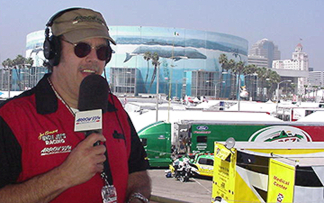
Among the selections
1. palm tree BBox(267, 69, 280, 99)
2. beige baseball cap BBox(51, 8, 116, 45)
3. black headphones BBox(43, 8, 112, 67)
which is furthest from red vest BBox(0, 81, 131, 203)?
palm tree BBox(267, 69, 280, 99)

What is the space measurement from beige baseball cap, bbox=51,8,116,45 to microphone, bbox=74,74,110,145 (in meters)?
0.26

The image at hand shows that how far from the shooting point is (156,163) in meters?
21.6

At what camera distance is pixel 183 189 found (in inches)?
672

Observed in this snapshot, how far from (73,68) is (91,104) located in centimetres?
36

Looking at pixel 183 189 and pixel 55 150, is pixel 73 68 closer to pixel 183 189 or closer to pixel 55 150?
pixel 55 150

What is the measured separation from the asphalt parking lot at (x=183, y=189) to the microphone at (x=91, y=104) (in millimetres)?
13106

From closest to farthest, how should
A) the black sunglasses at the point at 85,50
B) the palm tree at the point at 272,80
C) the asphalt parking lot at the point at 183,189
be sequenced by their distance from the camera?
the black sunglasses at the point at 85,50 < the asphalt parking lot at the point at 183,189 < the palm tree at the point at 272,80

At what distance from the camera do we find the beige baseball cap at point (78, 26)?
6.17 feet

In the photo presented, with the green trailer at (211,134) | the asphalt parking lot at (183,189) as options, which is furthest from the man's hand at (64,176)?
the green trailer at (211,134)

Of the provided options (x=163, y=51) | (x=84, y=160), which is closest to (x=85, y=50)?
(x=84, y=160)

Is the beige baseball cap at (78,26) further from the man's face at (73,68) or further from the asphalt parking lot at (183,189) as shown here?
the asphalt parking lot at (183,189)

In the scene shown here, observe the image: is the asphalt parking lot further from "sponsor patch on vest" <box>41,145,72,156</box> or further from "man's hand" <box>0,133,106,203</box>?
"man's hand" <box>0,133,106,203</box>

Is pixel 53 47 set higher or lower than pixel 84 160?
higher

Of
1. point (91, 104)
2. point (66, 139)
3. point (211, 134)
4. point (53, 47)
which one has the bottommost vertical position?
point (211, 134)
